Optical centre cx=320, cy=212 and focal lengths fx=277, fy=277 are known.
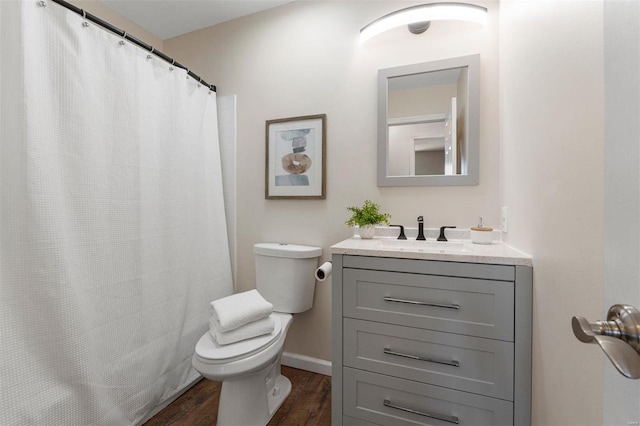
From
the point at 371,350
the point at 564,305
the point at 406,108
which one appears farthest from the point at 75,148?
the point at 564,305

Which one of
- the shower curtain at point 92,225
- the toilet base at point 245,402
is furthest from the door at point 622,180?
the shower curtain at point 92,225

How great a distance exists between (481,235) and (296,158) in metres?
1.21

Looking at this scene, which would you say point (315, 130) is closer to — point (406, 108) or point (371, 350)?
point (406, 108)

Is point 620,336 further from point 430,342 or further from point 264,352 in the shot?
point 264,352

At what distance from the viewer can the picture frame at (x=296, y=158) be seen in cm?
184

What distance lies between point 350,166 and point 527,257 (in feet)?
3.45

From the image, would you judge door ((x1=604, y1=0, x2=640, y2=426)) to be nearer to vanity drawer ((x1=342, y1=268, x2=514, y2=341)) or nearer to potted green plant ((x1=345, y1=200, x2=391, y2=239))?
vanity drawer ((x1=342, y1=268, x2=514, y2=341))

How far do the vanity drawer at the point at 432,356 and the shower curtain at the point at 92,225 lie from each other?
108 centimetres

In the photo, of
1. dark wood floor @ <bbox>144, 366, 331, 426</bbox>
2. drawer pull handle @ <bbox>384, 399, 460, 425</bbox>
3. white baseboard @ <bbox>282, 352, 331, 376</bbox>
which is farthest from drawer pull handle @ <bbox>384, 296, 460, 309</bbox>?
white baseboard @ <bbox>282, 352, 331, 376</bbox>

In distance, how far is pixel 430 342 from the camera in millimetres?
1133

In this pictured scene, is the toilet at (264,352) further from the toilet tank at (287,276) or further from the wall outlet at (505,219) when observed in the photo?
the wall outlet at (505,219)

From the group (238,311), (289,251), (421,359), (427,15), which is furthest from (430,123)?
(238,311)

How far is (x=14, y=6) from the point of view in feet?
3.42

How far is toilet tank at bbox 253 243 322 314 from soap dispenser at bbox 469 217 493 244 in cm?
89
